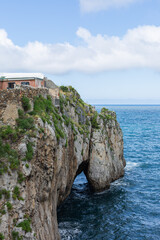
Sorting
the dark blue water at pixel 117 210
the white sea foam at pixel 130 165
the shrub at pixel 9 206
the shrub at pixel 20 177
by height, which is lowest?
the dark blue water at pixel 117 210

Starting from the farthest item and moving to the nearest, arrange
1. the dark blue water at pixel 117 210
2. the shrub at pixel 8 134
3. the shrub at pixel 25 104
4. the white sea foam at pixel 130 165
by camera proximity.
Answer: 1. the white sea foam at pixel 130 165
2. the dark blue water at pixel 117 210
3. the shrub at pixel 25 104
4. the shrub at pixel 8 134

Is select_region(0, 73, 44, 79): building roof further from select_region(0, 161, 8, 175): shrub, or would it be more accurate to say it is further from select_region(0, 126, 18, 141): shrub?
select_region(0, 161, 8, 175): shrub

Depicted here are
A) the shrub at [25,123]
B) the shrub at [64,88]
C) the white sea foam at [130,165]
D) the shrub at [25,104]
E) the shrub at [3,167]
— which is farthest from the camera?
the white sea foam at [130,165]

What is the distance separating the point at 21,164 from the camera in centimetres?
1975

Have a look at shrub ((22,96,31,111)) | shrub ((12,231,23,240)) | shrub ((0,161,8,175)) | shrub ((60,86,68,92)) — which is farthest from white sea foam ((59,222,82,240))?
shrub ((60,86,68,92))

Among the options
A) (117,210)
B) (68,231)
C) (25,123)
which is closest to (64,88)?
(25,123)

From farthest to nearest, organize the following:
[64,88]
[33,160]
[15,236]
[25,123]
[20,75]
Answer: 1. [64,88]
2. [20,75]
3. [25,123]
4. [33,160]
5. [15,236]

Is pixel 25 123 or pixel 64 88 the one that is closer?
pixel 25 123

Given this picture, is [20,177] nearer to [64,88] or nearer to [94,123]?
[64,88]

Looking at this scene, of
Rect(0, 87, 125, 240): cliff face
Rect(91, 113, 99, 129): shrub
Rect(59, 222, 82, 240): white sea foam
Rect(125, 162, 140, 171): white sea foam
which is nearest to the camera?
Rect(0, 87, 125, 240): cliff face

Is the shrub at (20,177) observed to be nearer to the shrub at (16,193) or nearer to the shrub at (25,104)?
the shrub at (16,193)

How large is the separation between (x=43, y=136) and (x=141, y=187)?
25863mm

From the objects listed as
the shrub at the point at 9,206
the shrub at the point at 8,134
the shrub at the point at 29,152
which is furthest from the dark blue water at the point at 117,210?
the shrub at the point at 8,134

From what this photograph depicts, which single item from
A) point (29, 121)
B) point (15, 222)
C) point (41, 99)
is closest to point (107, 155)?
point (41, 99)
